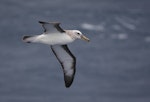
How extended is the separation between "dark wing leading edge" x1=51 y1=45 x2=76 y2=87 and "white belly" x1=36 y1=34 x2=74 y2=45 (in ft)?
5.42

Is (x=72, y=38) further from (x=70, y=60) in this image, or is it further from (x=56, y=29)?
(x=70, y=60)

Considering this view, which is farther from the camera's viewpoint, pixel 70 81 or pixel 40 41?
pixel 70 81

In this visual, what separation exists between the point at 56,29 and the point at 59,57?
2255mm

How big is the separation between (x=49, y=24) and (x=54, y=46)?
86.5 inches

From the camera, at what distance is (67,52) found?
68.6 ft

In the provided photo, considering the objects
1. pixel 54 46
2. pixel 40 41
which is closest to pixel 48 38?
Result: pixel 40 41

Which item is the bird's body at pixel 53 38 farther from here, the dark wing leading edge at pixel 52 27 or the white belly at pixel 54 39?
the dark wing leading edge at pixel 52 27

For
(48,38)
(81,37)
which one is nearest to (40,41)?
(48,38)

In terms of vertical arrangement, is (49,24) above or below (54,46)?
above

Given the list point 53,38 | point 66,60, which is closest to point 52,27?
point 53,38

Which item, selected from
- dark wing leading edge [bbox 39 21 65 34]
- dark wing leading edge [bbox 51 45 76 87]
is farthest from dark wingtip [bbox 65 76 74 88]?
dark wing leading edge [bbox 39 21 65 34]

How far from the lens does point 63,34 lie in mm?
19172

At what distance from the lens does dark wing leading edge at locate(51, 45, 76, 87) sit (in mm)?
20812

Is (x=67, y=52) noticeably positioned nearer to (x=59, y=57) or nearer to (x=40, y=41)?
(x=59, y=57)
